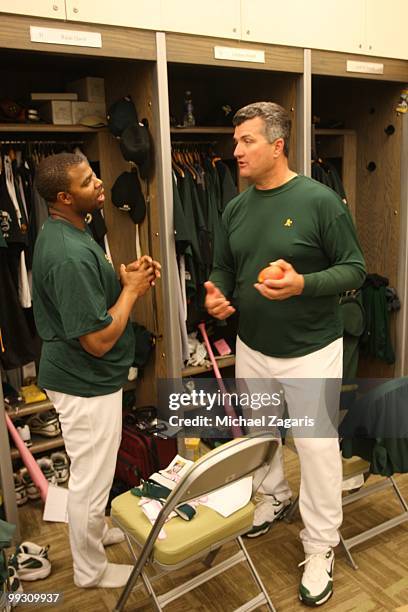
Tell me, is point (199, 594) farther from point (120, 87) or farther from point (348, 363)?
point (120, 87)

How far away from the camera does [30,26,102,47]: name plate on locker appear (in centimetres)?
218

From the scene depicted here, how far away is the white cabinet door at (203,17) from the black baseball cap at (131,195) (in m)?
0.69

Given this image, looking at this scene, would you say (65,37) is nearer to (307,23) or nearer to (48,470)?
(307,23)

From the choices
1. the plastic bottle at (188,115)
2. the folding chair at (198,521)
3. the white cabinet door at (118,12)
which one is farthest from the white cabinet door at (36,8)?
the folding chair at (198,521)

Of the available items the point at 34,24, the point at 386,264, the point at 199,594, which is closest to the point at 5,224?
the point at 34,24

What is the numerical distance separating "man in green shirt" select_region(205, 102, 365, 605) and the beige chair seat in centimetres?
36

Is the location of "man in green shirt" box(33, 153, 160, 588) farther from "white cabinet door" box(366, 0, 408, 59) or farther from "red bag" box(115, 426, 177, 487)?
→ "white cabinet door" box(366, 0, 408, 59)

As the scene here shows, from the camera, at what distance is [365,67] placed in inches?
125

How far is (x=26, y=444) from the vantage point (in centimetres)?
286

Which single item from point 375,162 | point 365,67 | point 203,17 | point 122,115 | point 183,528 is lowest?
point 183,528

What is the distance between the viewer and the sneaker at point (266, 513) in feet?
8.04

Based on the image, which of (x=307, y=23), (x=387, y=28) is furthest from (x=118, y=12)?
(x=387, y=28)

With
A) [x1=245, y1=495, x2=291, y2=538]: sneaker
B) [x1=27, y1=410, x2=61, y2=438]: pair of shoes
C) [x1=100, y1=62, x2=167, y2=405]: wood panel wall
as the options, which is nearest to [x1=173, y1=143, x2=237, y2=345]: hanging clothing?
[x1=100, y1=62, x2=167, y2=405]: wood panel wall

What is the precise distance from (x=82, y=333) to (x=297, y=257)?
2.63ft
